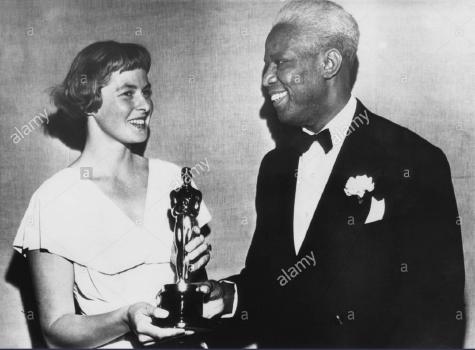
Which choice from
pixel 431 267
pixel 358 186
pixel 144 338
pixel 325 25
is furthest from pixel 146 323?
pixel 325 25

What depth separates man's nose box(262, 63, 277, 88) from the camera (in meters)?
4.34

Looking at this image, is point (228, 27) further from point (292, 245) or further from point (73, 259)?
point (73, 259)

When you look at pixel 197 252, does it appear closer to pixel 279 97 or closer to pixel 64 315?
pixel 64 315

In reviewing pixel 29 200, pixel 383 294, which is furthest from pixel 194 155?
pixel 383 294

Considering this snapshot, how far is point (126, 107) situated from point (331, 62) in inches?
50.5

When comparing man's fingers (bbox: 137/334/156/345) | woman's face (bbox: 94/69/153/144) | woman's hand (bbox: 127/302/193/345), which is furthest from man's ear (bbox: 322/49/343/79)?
man's fingers (bbox: 137/334/156/345)

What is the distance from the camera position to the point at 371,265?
409 centimetres

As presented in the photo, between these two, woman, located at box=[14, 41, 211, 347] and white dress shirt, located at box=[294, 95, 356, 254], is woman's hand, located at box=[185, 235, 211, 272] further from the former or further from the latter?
white dress shirt, located at box=[294, 95, 356, 254]

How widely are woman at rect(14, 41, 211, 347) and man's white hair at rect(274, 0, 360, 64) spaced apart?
96cm

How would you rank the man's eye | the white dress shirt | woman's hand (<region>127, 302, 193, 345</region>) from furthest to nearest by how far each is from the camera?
the man's eye → the white dress shirt → woman's hand (<region>127, 302, 193, 345</region>)

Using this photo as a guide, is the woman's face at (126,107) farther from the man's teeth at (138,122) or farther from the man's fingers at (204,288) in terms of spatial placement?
the man's fingers at (204,288)

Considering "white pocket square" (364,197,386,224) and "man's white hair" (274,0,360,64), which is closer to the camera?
"white pocket square" (364,197,386,224)

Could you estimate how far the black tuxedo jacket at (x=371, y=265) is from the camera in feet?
13.4

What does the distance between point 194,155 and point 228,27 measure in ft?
2.75
